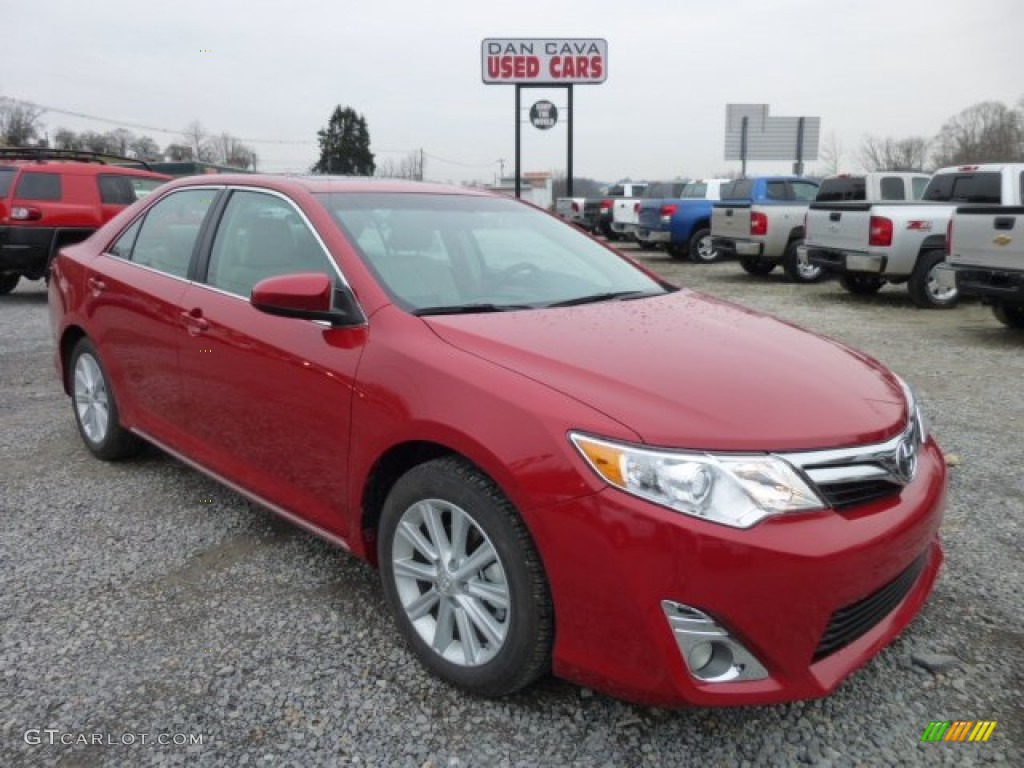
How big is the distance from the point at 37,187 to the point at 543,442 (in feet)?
34.0

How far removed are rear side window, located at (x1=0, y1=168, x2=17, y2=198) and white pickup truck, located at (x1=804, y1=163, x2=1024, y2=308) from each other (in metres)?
10.6

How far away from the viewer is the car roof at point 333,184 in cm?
316

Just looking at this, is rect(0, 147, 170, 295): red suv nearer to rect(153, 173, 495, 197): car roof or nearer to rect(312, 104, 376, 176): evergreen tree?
rect(153, 173, 495, 197): car roof

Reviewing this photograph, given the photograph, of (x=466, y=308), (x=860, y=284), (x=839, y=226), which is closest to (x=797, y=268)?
(x=860, y=284)

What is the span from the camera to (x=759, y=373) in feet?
7.59

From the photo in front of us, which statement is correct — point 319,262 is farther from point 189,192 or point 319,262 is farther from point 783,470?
point 783,470

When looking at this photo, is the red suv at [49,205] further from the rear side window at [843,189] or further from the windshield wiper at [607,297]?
the rear side window at [843,189]

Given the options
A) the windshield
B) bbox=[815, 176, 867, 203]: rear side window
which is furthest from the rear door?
bbox=[815, 176, 867, 203]: rear side window

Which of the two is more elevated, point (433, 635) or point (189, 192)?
point (189, 192)

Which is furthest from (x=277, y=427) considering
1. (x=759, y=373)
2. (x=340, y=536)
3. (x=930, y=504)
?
(x=930, y=504)

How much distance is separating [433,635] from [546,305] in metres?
1.17

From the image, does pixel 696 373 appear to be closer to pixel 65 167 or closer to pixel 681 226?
pixel 65 167

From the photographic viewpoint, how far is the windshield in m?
2.77

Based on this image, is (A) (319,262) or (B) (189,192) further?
(B) (189,192)
